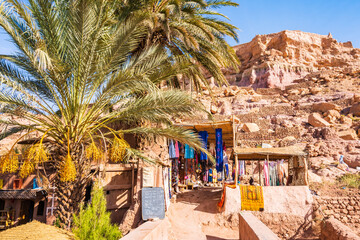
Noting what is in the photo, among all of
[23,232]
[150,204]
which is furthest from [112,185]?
[23,232]

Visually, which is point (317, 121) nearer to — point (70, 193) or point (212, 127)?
point (212, 127)

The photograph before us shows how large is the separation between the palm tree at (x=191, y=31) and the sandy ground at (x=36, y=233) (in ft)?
17.7

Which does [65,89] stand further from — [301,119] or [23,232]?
[301,119]

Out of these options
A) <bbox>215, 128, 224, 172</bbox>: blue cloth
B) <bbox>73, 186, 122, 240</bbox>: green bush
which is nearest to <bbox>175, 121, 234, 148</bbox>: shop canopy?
<bbox>215, 128, 224, 172</bbox>: blue cloth

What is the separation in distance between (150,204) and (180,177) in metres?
6.79

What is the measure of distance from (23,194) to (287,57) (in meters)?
55.7

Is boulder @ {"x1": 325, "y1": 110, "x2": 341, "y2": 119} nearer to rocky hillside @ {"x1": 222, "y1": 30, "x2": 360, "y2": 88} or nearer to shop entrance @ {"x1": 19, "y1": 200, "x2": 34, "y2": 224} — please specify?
rocky hillside @ {"x1": 222, "y1": 30, "x2": 360, "y2": 88}

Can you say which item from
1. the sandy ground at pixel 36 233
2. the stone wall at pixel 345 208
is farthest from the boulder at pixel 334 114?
the sandy ground at pixel 36 233

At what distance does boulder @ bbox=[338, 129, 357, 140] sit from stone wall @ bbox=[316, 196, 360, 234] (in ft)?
47.3

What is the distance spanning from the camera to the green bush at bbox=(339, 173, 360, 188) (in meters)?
12.9

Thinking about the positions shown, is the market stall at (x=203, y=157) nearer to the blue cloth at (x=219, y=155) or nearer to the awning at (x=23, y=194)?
the blue cloth at (x=219, y=155)

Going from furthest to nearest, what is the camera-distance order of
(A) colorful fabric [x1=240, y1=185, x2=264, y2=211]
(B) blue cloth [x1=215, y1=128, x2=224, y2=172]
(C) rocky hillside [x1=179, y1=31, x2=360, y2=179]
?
(C) rocky hillside [x1=179, y1=31, x2=360, y2=179] < (B) blue cloth [x1=215, y1=128, x2=224, y2=172] < (A) colorful fabric [x1=240, y1=185, x2=264, y2=211]

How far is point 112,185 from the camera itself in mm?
8070

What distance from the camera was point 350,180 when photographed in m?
13.5
